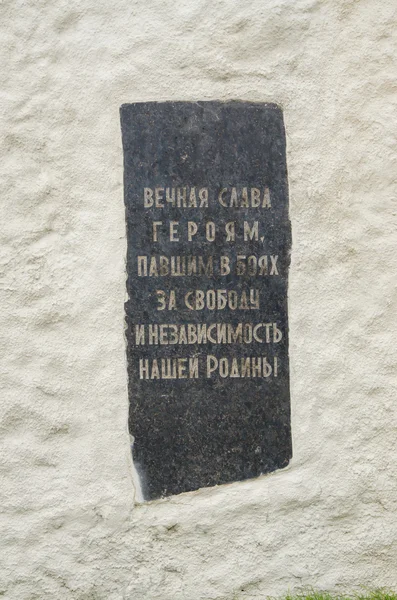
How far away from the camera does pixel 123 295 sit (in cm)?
316

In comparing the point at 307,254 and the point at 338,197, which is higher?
the point at 338,197

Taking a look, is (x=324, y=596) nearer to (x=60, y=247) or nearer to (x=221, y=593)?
(x=221, y=593)

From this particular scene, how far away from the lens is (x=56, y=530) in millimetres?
3086

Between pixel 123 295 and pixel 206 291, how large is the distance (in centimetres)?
31

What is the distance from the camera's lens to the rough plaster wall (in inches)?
122

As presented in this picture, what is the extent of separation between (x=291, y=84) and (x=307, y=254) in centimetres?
64

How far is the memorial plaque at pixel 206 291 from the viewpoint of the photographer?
124 inches

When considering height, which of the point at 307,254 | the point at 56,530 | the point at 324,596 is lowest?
the point at 324,596

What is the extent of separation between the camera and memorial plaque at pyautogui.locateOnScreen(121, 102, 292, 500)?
10.3 ft

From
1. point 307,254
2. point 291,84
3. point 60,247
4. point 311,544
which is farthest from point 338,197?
point 311,544

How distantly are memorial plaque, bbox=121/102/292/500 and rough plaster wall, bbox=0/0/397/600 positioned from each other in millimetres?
55

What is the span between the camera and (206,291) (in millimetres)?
3193

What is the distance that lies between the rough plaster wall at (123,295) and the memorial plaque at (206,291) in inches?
2.2

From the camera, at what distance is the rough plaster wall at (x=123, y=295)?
3.10 m
